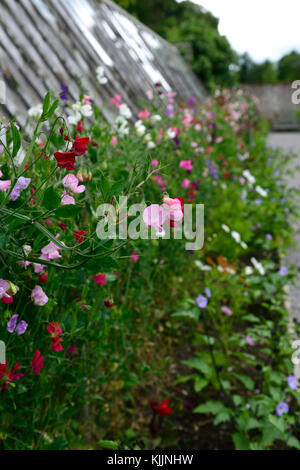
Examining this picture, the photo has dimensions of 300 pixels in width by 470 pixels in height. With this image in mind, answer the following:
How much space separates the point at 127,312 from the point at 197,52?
10.4m

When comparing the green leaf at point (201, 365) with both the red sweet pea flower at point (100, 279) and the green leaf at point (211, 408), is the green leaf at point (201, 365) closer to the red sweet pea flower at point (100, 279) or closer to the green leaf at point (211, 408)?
the green leaf at point (211, 408)

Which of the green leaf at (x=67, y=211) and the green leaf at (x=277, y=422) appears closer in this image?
the green leaf at (x=67, y=211)

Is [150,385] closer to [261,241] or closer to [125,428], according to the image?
[125,428]

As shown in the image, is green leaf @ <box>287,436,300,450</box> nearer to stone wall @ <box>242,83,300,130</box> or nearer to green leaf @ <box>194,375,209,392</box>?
green leaf @ <box>194,375,209,392</box>

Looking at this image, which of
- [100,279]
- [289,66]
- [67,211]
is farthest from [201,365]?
[289,66]

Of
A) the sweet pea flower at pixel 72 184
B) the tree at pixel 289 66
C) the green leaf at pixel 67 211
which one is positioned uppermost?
the tree at pixel 289 66

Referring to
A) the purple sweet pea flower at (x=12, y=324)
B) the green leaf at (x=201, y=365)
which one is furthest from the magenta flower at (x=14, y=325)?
the green leaf at (x=201, y=365)

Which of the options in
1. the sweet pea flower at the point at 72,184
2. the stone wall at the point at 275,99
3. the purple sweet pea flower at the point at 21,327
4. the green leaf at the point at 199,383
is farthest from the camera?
the stone wall at the point at 275,99

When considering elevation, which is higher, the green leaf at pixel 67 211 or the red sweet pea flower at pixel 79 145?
the red sweet pea flower at pixel 79 145

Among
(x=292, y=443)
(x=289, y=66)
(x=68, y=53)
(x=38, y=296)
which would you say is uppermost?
(x=289, y=66)

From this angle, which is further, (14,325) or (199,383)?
(199,383)

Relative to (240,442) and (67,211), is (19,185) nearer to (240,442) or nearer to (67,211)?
(67,211)

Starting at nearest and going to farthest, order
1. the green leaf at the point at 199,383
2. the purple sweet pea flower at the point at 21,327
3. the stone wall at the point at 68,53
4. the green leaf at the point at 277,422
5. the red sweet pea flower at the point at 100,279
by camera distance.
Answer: the purple sweet pea flower at the point at 21,327, the red sweet pea flower at the point at 100,279, the green leaf at the point at 277,422, the green leaf at the point at 199,383, the stone wall at the point at 68,53

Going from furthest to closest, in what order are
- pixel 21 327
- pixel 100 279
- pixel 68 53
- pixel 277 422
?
pixel 68 53 < pixel 277 422 < pixel 100 279 < pixel 21 327
